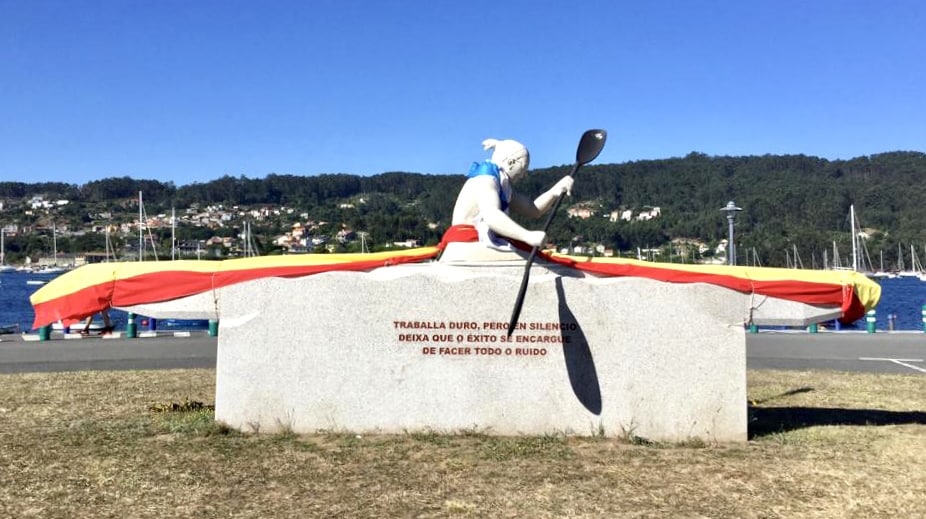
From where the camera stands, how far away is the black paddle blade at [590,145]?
7.46m

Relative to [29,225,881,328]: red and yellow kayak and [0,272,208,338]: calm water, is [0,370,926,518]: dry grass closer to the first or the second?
[29,225,881,328]: red and yellow kayak

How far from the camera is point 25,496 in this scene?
17.8 feet

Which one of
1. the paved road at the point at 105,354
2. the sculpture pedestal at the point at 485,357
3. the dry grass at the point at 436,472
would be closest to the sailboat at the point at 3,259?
the paved road at the point at 105,354

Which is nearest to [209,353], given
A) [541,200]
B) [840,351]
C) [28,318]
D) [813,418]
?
[541,200]

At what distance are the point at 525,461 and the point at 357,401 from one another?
183 cm

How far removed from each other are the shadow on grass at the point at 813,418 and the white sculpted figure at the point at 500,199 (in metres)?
3.11

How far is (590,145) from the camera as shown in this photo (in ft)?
24.6

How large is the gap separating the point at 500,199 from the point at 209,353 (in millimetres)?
11631

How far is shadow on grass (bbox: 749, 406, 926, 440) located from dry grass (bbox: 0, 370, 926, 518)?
0.05m

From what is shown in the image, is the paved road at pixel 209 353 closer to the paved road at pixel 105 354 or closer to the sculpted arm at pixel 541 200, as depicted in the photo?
the paved road at pixel 105 354

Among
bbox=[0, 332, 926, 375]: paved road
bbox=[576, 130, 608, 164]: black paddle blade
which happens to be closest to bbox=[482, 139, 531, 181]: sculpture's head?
bbox=[576, 130, 608, 164]: black paddle blade

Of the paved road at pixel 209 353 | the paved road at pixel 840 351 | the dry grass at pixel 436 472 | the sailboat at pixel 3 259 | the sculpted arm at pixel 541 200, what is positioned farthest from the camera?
the sailboat at pixel 3 259

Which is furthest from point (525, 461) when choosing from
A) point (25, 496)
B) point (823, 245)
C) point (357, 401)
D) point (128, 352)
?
point (823, 245)

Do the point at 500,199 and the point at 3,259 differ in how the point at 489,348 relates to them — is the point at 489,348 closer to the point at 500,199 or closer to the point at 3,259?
the point at 500,199
